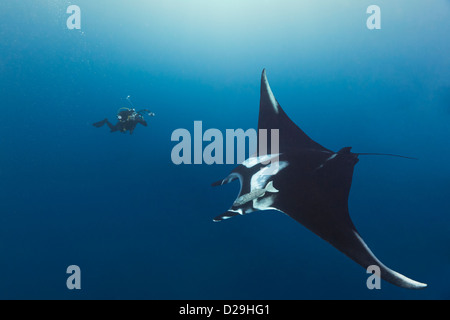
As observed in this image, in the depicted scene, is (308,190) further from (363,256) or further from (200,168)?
(200,168)

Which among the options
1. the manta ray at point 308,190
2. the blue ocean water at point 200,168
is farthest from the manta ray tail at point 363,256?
the blue ocean water at point 200,168

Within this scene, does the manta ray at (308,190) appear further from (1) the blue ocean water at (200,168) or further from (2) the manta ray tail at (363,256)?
(1) the blue ocean water at (200,168)

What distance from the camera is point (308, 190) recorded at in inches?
102

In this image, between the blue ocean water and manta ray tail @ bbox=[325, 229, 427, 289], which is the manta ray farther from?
the blue ocean water

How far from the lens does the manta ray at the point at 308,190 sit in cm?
226

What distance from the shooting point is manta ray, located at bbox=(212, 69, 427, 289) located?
226 centimetres

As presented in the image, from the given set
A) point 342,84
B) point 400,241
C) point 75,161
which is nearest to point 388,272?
point 400,241

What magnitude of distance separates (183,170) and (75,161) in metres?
3.43

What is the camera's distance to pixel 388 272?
6.21ft

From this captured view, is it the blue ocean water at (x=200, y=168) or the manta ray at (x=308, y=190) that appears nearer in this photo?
the manta ray at (x=308, y=190)

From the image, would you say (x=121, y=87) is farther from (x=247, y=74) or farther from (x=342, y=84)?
(x=342, y=84)

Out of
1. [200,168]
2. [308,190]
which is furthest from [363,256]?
Answer: [200,168]
